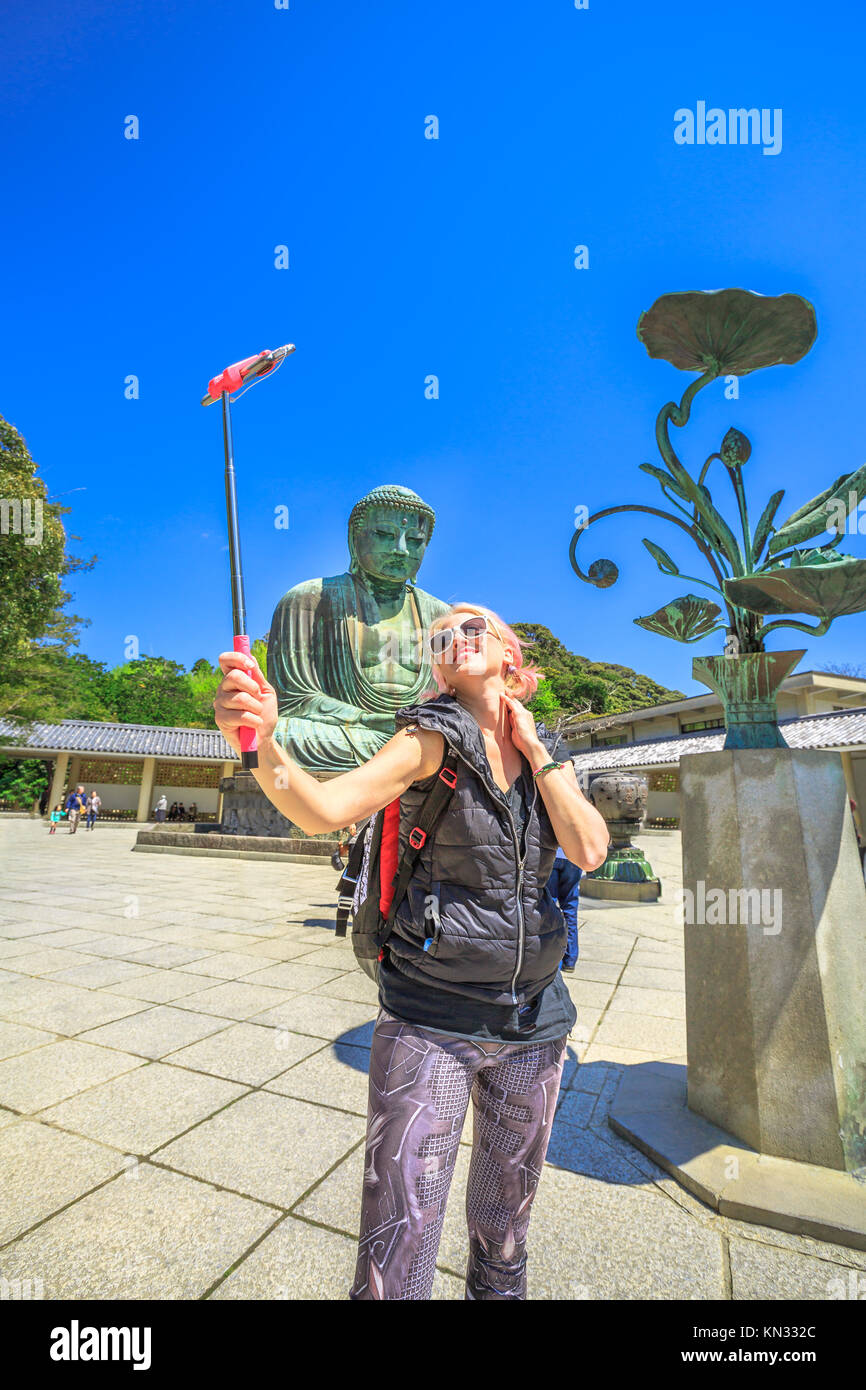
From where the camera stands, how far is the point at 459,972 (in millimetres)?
1092

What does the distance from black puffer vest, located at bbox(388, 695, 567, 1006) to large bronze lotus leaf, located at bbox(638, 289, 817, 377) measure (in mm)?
1852

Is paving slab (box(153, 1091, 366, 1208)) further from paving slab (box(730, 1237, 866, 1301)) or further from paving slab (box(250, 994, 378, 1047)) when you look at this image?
paving slab (box(730, 1237, 866, 1301))

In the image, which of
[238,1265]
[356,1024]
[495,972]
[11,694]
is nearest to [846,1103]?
[495,972]

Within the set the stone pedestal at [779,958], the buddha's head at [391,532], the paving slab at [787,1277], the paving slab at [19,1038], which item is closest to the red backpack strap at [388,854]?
the paving slab at [787,1277]

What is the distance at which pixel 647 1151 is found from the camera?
200 cm

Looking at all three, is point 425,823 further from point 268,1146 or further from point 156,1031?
point 156,1031

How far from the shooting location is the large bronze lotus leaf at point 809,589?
1.74 m

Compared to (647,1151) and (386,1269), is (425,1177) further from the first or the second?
(647,1151)

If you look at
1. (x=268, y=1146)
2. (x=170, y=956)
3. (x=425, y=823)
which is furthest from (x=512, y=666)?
(x=170, y=956)

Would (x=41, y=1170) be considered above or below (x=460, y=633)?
below

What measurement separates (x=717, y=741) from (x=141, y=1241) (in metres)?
18.2

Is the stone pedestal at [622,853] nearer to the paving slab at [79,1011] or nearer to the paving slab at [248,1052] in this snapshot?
the paving slab at [248,1052]

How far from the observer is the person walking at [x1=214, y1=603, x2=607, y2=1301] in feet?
3.34

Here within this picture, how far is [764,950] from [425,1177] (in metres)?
1.43
